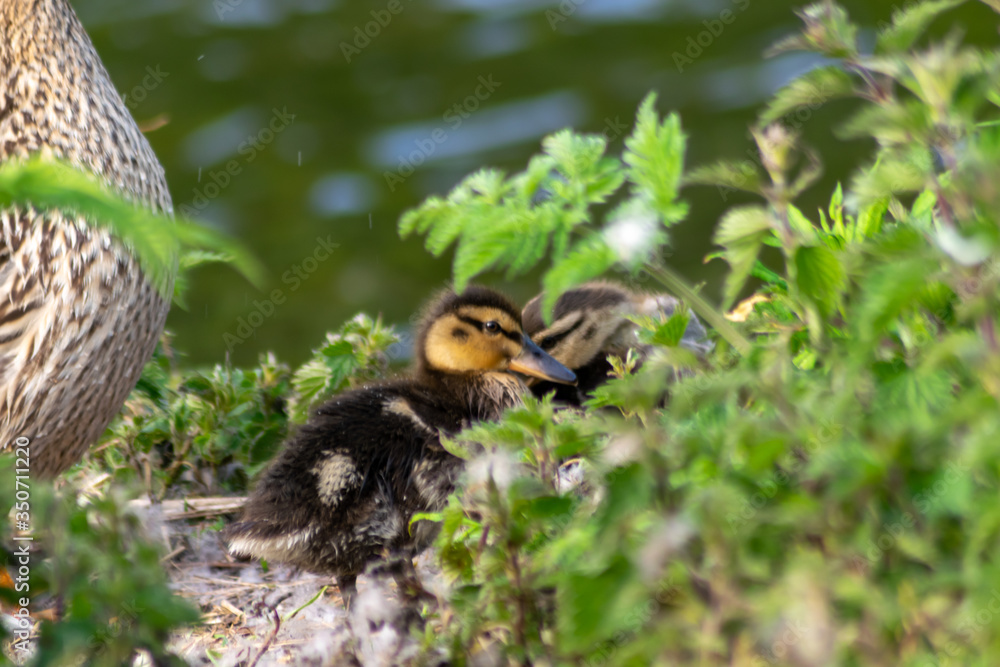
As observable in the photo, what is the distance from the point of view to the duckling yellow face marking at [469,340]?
3725 mm

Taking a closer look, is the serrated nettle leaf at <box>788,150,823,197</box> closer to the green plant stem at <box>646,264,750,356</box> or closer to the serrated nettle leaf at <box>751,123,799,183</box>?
the serrated nettle leaf at <box>751,123,799,183</box>

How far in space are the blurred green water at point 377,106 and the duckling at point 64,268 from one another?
13.9 ft

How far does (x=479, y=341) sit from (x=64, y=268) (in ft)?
4.21

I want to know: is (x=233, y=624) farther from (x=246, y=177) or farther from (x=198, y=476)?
(x=246, y=177)

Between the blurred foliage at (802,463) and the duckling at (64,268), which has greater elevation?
the blurred foliage at (802,463)

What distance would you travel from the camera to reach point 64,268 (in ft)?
9.92

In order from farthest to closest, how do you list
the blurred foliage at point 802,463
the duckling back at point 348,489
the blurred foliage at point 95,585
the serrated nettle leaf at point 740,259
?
the duckling back at point 348,489 < the serrated nettle leaf at point 740,259 < the blurred foliage at point 95,585 < the blurred foliage at point 802,463

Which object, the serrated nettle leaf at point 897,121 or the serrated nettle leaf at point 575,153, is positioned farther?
the serrated nettle leaf at point 575,153

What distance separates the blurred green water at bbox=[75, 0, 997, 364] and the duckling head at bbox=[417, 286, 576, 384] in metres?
3.86

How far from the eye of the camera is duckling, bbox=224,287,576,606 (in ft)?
9.77

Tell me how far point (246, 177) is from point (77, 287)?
617 centimetres

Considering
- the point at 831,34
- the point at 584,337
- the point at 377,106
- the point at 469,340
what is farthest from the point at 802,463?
the point at 377,106

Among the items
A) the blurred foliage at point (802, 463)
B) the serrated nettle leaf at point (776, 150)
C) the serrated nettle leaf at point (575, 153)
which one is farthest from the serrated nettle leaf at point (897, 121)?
the serrated nettle leaf at point (575, 153)

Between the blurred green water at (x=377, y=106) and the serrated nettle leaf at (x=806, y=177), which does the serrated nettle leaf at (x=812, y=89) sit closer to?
the serrated nettle leaf at (x=806, y=177)
